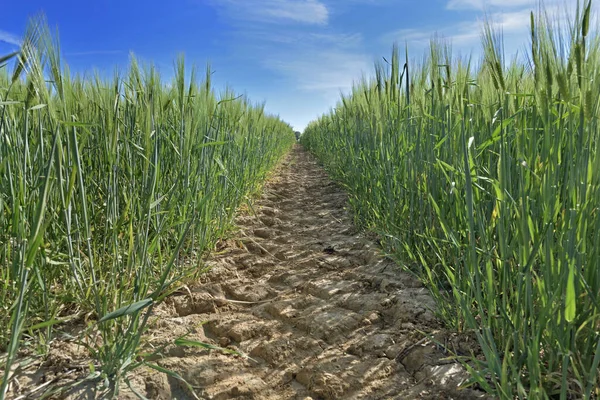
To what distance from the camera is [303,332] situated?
1.48 metres

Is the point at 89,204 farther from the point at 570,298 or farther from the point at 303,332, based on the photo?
the point at 570,298

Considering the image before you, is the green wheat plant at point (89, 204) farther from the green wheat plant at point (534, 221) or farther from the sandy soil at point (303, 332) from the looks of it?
the green wheat plant at point (534, 221)

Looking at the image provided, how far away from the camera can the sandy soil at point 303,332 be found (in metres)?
1.17

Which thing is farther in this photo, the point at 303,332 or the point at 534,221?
the point at 303,332

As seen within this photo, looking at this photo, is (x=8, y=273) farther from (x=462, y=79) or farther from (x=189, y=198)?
(x=462, y=79)

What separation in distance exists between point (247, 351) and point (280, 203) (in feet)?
8.06

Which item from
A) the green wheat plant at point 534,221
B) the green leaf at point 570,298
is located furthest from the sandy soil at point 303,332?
the green leaf at point 570,298

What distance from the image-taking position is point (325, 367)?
1.27 metres

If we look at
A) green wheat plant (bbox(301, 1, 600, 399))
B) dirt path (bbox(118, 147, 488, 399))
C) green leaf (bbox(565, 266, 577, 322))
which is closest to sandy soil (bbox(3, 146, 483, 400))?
dirt path (bbox(118, 147, 488, 399))

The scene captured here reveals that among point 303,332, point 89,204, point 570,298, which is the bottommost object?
point 303,332

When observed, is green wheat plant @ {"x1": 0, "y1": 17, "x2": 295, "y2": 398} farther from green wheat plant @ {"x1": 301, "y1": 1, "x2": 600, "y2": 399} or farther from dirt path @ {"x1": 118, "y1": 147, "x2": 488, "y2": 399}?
green wheat plant @ {"x1": 301, "y1": 1, "x2": 600, "y2": 399}

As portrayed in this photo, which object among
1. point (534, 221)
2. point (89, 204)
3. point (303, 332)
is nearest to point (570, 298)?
point (534, 221)

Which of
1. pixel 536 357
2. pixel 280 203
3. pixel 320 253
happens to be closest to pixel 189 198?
pixel 320 253

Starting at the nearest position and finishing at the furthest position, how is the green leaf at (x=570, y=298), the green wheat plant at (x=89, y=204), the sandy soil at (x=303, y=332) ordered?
1. the green leaf at (x=570, y=298)
2. the green wheat plant at (x=89, y=204)
3. the sandy soil at (x=303, y=332)
